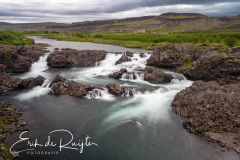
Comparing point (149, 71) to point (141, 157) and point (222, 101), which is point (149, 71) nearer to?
point (222, 101)

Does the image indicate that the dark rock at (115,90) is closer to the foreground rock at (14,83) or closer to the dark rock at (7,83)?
the foreground rock at (14,83)

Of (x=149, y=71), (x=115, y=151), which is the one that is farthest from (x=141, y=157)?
(x=149, y=71)

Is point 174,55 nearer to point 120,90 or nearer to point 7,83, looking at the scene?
point 120,90

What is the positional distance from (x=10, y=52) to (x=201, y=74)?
4582cm

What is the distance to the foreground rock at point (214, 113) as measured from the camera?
18.3 m

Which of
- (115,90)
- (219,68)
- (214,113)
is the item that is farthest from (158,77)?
(214,113)

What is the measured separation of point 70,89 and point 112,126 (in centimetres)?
1304

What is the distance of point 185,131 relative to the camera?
19.8 meters

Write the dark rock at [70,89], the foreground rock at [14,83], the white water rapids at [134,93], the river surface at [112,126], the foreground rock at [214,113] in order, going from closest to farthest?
the river surface at [112,126] → the foreground rock at [214,113] → the white water rapids at [134,93] → the dark rock at [70,89] → the foreground rock at [14,83]

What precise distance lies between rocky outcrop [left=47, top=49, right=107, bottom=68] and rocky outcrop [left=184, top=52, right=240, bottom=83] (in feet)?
98.5

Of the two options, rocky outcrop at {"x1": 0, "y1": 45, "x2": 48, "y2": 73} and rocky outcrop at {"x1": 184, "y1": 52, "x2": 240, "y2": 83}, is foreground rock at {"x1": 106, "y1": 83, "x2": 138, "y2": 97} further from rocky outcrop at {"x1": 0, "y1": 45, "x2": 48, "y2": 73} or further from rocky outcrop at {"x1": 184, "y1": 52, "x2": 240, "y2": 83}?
rocky outcrop at {"x1": 0, "y1": 45, "x2": 48, "y2": 73}

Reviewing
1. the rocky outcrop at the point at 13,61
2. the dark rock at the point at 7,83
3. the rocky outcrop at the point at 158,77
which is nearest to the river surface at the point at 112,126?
the dark rock at the point at 7,83

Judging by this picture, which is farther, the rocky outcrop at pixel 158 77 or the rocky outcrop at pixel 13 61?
the rocky outcrop at pixel 13 61

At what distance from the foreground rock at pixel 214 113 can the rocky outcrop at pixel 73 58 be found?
1347 inches
